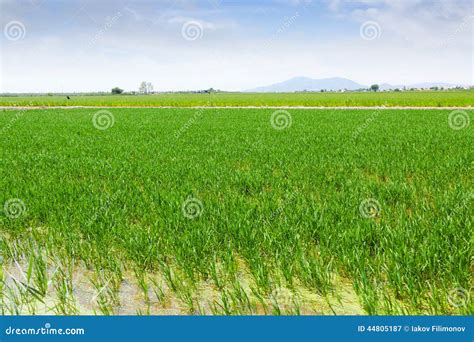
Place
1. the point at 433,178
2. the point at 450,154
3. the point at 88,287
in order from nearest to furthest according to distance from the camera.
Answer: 1. the point at 88,287
2. the point at 433,178
3. the point at 450,154

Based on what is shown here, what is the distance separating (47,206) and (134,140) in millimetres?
10248

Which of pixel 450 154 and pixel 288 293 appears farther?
pixel 450 154

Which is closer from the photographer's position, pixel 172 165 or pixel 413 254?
pixel 413 254

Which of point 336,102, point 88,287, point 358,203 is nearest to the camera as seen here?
point 88,287

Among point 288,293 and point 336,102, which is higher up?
point 336,102

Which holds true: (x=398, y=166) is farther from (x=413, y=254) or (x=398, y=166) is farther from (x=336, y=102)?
(x=336, y=102)

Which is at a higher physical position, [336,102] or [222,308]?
[336,102]

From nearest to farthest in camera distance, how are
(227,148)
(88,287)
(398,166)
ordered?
(88,287)
(398,166)
(227,148)

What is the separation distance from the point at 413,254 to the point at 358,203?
2215 millimetres

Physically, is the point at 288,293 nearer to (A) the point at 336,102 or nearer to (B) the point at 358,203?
(B) the point at 358,203

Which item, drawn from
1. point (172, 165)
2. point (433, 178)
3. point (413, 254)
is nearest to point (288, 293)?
point (413, 254)

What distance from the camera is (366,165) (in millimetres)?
10117

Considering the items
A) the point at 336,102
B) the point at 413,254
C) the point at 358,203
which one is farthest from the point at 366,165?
the point at 336,102

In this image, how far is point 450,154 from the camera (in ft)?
37.8
